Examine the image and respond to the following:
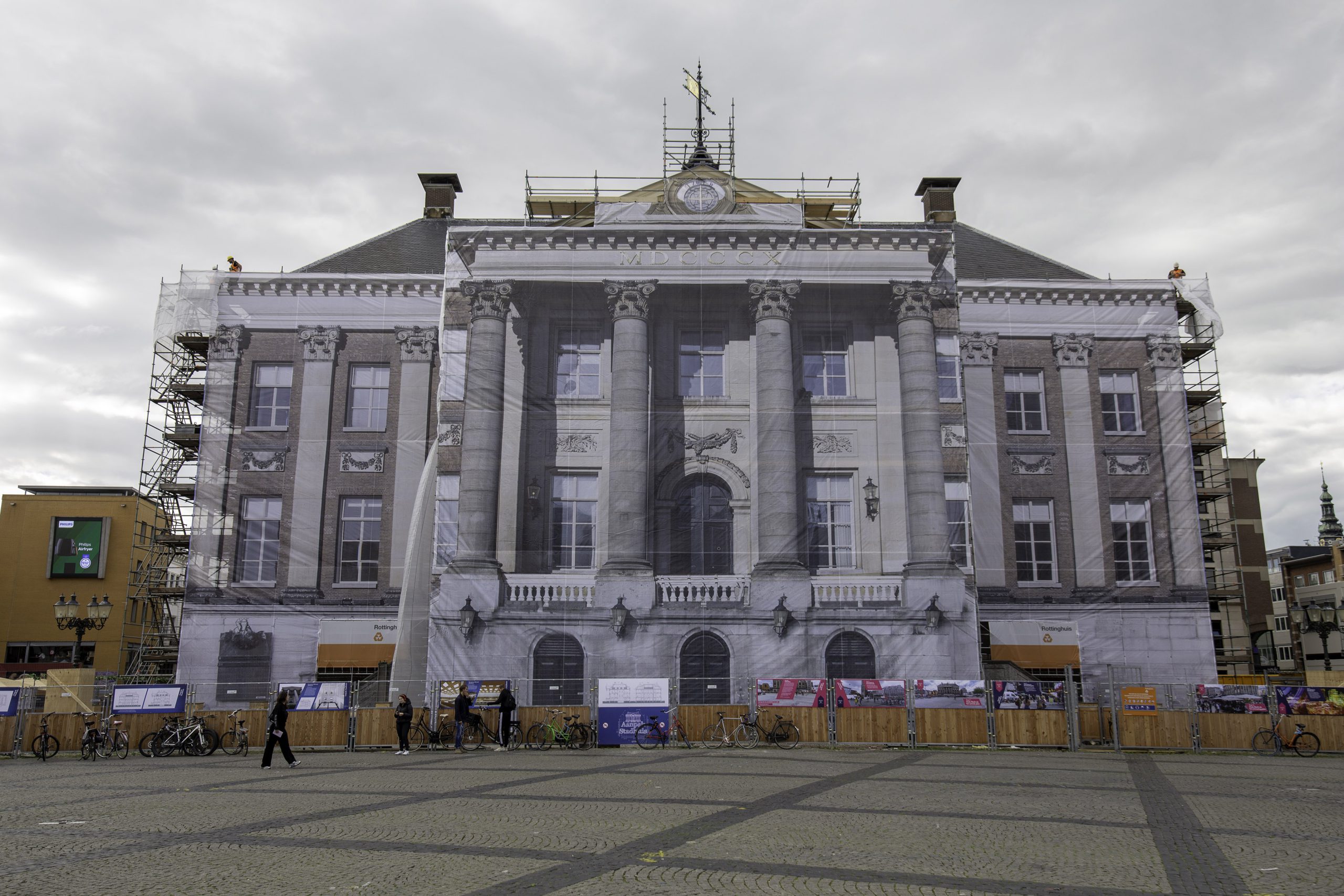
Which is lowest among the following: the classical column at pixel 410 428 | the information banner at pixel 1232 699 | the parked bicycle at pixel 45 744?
the parked bicycle at pixel 45 744

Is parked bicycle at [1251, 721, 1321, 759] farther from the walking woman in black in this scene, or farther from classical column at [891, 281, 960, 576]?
the walking woman in black

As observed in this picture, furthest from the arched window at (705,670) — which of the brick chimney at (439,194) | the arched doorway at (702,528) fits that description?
the brick chimney at (439,194)

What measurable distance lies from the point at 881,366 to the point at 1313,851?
19716 mm

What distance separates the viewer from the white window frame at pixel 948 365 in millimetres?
27750

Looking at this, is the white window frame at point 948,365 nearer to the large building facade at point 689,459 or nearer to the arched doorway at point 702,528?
the large building facade at point 689,459

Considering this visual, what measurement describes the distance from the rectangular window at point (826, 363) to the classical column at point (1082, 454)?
7.29 m

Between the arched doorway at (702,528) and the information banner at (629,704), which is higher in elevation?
the arched doorway at (702,528)

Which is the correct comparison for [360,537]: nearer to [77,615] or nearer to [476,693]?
[476,693]

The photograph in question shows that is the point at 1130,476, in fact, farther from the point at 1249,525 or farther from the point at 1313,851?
the point at 1249,525

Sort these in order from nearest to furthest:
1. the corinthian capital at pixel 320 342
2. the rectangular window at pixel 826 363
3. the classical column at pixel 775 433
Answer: the classical column at pixel 775 433 → the rectangular window at pixel 826 363 → the corinthian capital at pixel 320 342

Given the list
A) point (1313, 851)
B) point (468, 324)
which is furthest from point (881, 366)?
point (1313, 851)

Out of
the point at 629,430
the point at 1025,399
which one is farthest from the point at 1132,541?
the point at 629,430

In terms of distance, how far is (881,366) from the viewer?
28.0 meters

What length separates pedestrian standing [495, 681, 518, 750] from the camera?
22.5 m
